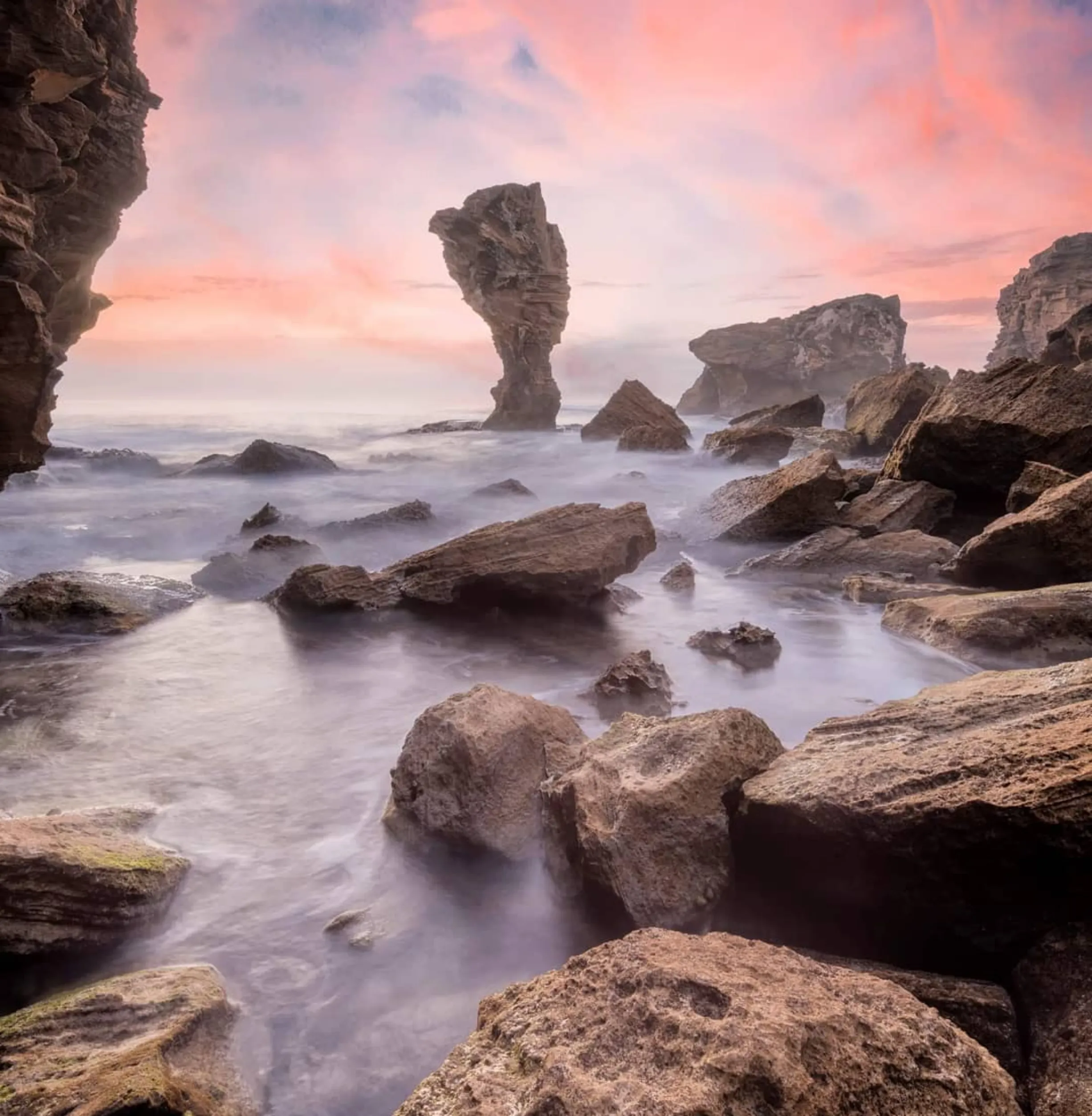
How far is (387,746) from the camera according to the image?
20.3 feet

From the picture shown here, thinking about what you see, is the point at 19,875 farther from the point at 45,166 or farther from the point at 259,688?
the point at 45,166

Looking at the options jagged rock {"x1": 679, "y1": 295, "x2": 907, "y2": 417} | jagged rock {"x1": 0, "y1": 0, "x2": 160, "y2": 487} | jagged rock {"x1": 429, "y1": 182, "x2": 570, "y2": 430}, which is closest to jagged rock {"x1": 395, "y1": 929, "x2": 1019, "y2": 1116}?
jagged rock {"x1": 0, "y1": 0, "x2": 160, "y2": 487}

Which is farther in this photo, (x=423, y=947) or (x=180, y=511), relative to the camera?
(x=180, y=511)

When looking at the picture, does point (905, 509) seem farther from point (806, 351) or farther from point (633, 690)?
point (806, 351)

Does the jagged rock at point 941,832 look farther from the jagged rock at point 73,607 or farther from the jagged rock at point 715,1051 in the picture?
the jagged rock at point 73,607

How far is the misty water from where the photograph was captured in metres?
3.45

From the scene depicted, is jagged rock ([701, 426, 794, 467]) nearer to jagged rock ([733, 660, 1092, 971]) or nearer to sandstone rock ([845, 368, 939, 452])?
sandstone rock ([845, 368, 939, 452])

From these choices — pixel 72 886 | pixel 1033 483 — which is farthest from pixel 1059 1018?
pixel 1033 483

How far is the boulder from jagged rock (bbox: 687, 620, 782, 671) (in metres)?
1.51

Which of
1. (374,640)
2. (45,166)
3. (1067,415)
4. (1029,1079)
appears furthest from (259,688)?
(1067,415)

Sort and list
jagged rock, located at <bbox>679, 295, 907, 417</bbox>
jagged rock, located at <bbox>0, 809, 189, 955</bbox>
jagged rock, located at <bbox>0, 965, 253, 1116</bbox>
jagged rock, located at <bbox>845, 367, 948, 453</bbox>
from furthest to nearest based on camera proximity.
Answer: jagged rock, located at <bbox>679, 295, 907, 417</bbox> → jagged rock, located at <bbox>845, 367, 948, 453</bbox> → jagged rock, located at <bbox>0, 809, 189, 955</bbox> → jagged rock, located at <bbox>0, 965, 253, 1116</bbox>

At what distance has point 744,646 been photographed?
7.77 meters

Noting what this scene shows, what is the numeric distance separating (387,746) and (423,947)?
251cm

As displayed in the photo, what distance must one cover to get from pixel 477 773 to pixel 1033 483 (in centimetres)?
862
